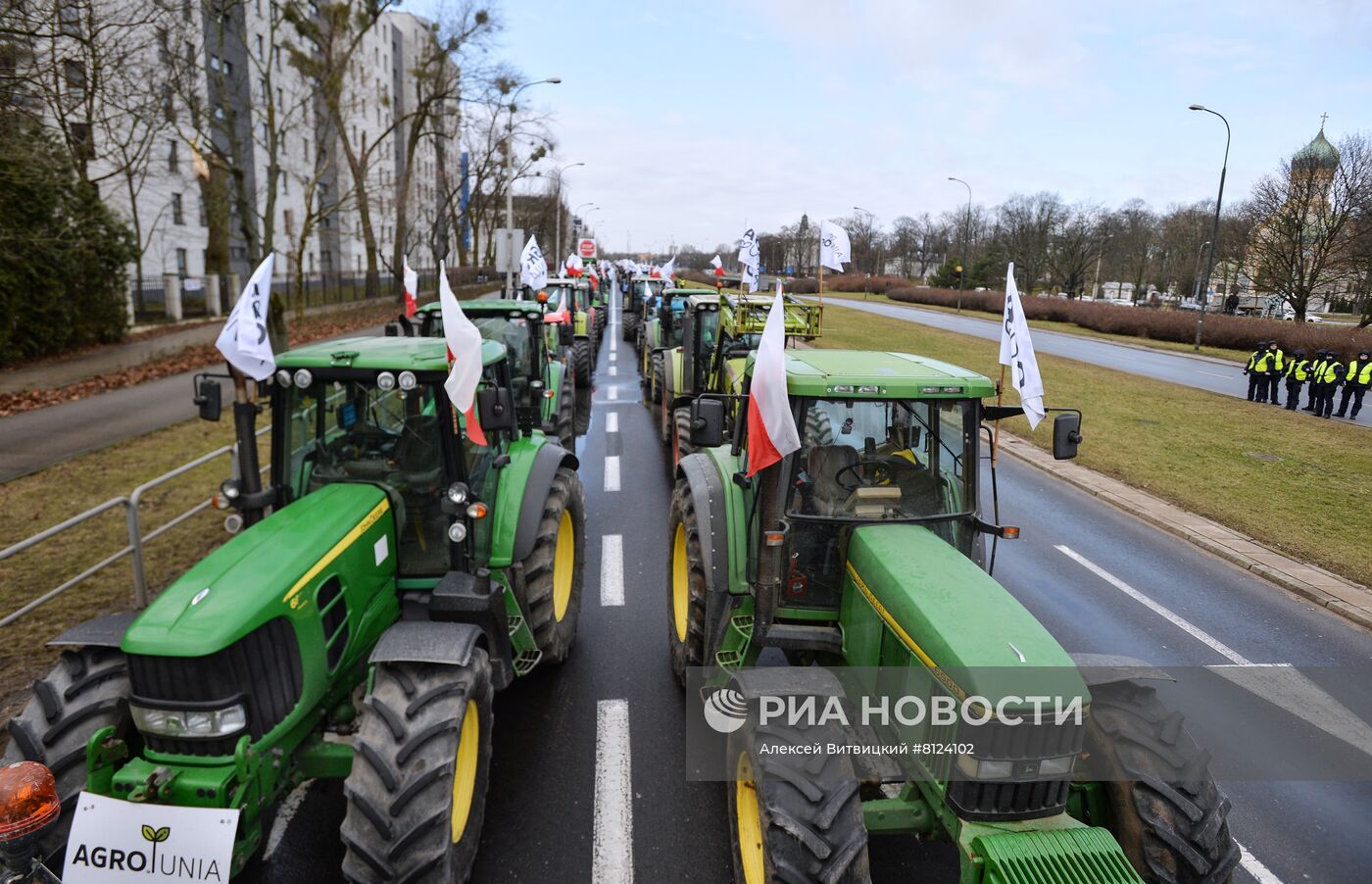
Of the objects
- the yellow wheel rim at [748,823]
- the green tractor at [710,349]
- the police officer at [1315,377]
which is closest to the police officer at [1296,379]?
the police officer at [1315,377]

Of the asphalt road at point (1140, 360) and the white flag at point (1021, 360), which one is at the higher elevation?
the white flag at point (1021, 360)

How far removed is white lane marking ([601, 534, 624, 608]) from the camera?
7.57 meters

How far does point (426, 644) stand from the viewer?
3.79 metres

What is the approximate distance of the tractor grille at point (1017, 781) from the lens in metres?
3.06

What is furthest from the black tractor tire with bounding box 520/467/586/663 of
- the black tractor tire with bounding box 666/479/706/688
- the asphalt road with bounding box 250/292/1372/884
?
the black tractor tire with bounding box 666/479/706/688

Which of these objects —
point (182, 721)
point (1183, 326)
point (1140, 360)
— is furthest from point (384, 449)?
point (1183, 326)

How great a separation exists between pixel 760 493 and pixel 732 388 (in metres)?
5.94

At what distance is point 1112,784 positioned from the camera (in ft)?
11.1

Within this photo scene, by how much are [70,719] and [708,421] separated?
10.5 ft

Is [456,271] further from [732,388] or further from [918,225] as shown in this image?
[918,225]

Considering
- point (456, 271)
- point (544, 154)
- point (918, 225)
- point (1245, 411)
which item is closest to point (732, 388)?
point (1245, 411)

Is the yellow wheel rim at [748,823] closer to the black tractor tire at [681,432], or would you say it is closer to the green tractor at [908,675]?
the green tractor at [908,675]

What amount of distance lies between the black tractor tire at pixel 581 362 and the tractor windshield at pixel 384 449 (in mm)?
11394

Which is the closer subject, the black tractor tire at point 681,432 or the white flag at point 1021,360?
the white flag at point 1021,360
